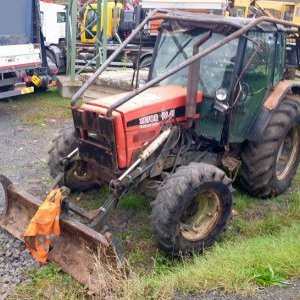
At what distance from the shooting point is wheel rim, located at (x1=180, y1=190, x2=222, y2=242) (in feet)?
15.0

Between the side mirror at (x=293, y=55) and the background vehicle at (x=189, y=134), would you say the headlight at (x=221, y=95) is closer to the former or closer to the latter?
the background vehicle at (x=189, y=134)

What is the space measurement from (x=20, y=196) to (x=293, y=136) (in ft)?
11.3

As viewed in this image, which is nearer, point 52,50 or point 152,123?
point 152,123

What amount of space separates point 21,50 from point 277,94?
6.51 meters

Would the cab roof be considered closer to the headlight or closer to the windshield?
the windshield

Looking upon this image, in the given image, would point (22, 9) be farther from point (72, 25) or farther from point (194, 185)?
point (194, 185)

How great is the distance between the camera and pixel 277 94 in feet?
17.9

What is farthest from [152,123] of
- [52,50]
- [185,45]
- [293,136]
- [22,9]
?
[52,50]

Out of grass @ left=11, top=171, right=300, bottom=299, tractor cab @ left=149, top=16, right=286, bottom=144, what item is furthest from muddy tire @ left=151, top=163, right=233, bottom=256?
tractor cab @ left=149, top=16, right=286, bottom=144

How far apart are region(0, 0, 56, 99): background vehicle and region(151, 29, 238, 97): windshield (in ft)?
17.6

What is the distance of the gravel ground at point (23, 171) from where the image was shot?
343 centimetres

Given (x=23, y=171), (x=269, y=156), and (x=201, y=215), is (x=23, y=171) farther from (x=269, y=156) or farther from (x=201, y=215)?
(x=269, y=156)

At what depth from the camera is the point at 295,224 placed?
17.0 feet

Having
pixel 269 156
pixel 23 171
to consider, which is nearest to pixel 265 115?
pixel 269 156
